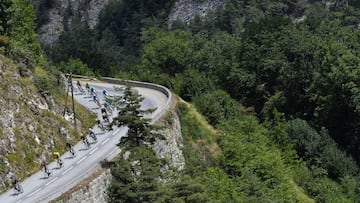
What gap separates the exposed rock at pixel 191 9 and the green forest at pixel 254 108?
65671 millimetres

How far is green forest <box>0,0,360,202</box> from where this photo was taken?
4456 centimetres

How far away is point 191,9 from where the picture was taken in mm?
175500

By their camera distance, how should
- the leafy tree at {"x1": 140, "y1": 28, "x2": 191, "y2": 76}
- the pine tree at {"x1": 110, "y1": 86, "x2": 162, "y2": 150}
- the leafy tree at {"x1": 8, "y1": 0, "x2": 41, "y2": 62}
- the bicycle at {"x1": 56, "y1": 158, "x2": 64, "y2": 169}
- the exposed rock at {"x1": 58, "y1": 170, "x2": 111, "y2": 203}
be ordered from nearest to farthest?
1. the exposed rock at {"x1": 58, "y1": 170, "x2": 111, "y2": 203}
2. the pine tree at {"x1": 110, "y1": 86, "x2": 162, "y2": 150}
3. the bicycle at {"x1": 56, "y1": 158, "x2": 64, "y2": 169}
4. the leafy tree at {"x1": 8, "y1": 0, "x2": 41, "y2": 62}
5. the leafy tree at {"x1": 140, "y1": 28, "x2": 191, "y2": 76}

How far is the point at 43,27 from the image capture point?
19288 cm

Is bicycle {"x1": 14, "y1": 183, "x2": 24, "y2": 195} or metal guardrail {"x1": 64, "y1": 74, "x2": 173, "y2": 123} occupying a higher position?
metal guardrail {"x1": 64, "y1": 74, "x2": 173, "y2": 123}

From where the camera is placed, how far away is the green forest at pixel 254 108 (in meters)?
44.6

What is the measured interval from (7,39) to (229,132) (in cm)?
2143

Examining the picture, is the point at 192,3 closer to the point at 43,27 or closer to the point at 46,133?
the point at 43,27

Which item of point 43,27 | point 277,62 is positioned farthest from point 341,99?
point 43,27

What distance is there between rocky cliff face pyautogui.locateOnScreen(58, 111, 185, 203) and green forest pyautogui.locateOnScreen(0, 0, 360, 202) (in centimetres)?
69

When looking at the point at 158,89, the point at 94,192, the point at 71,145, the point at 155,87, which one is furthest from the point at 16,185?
the point at 155,87

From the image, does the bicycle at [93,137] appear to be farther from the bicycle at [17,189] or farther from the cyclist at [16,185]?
the bicycle at [17,189]

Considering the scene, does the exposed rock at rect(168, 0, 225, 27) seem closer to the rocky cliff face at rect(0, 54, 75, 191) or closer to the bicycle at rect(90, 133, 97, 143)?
the rocky cliff face at rect(0, 54, 75, 191)

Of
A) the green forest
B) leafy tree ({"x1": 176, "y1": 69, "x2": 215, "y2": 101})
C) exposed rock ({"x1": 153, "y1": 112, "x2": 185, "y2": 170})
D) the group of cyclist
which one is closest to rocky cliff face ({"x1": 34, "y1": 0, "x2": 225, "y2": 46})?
the green forest
